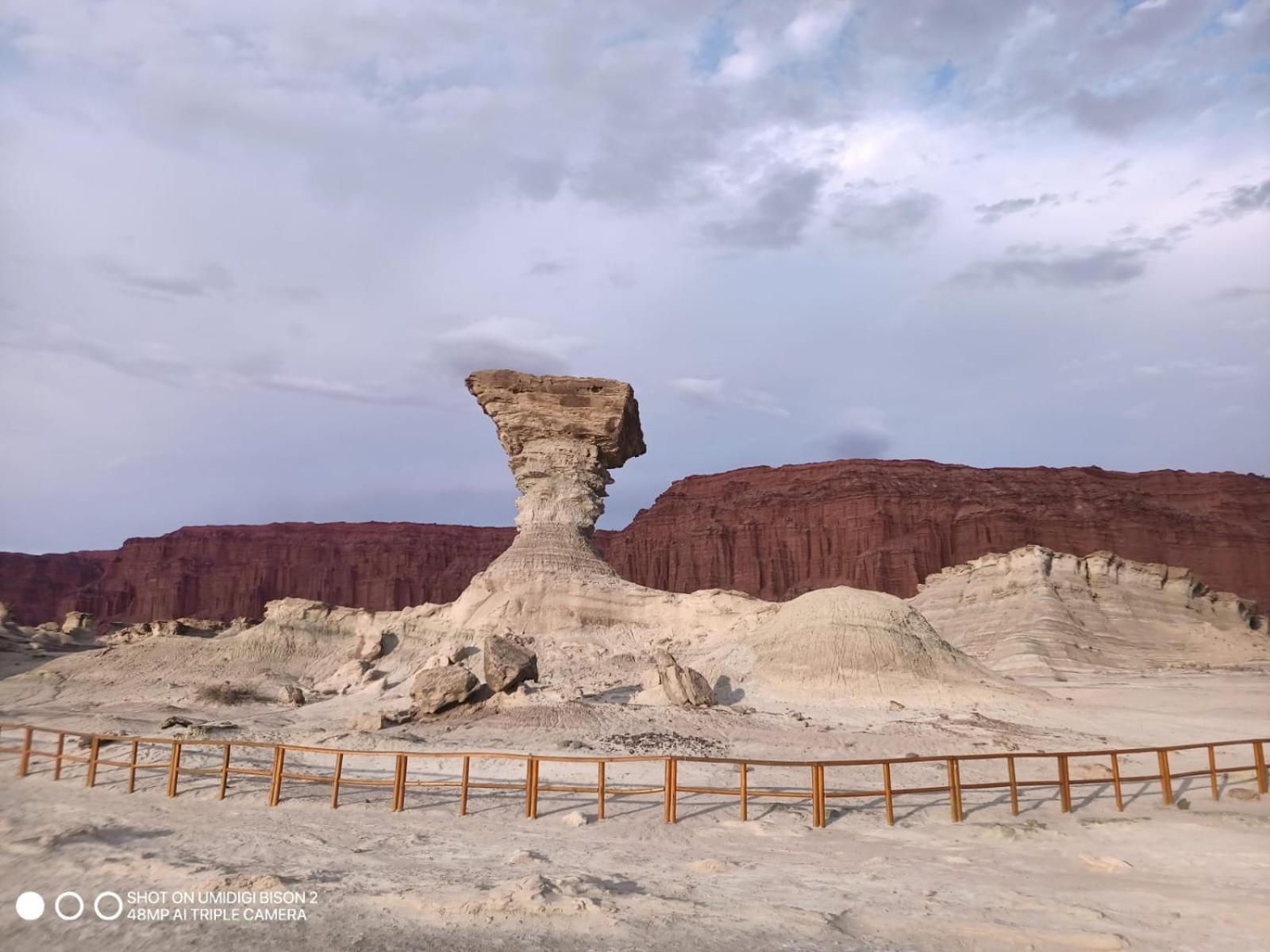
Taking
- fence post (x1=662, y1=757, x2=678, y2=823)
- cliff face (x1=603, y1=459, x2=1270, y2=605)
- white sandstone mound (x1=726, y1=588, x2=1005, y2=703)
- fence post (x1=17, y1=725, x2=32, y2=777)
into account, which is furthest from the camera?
cliff face (x1=603, y1=459, x2=1270, y2=605)

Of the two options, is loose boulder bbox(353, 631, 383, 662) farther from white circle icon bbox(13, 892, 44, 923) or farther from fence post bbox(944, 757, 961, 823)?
fence post bbox(944, 757, 961, 823)

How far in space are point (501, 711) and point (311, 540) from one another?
128m

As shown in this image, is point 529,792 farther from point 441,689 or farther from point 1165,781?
point 1165,781

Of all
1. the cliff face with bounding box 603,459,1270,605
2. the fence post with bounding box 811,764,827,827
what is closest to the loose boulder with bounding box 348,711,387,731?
the fence post with bounding box 811,764,827,827

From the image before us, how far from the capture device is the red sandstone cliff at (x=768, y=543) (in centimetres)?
9756

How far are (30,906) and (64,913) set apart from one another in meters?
0.56

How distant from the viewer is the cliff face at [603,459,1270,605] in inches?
3770

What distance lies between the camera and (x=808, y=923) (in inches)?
271

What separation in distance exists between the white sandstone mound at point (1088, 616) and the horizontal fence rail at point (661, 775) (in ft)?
57.5

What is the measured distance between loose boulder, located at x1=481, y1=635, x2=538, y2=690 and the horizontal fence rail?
3.87 metres

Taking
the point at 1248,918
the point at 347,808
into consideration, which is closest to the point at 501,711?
the point at 347,808

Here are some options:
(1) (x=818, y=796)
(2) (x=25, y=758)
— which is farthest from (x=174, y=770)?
(1) (x=818, y=796)

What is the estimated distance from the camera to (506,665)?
19922 millimetres

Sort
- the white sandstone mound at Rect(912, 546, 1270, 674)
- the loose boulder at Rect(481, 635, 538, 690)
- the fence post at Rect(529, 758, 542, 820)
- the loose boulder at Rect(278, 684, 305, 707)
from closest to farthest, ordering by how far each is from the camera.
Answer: the fence post at Rect(529, 758, 542, 820) → the loose boulder at Rect(481, 635, 538, 690) → the loose boulder at Rect(278, 684, 305, 707) → the white sandstone mound at Rect(912, 546, 1270, 674)
